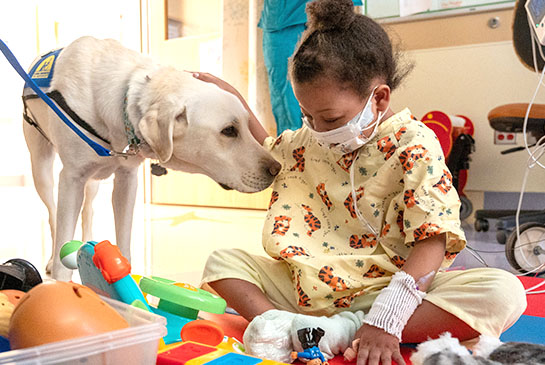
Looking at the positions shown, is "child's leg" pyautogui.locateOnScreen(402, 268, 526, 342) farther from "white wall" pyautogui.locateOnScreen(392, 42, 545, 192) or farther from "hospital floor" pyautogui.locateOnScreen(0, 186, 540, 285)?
"white wall" pyautogui.locateOnScreen(392, 42, 545, 192)

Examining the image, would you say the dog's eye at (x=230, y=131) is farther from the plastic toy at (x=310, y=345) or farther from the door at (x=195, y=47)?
the door at (x=195, y=47)

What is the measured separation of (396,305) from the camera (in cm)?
78

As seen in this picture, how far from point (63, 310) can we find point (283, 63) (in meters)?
2.28

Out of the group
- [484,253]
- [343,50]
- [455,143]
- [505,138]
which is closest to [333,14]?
[343,50]

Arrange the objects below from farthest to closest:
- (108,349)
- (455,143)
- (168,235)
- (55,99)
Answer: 1. (455,143)
2. (168,235)
3. (55,99)
4. (108,349)

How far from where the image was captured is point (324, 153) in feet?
3.48

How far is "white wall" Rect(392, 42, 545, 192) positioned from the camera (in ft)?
9.08

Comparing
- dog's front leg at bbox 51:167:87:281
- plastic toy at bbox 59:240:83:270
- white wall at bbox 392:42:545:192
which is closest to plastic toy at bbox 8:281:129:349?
plastic toy at bbox 59:240:83:270

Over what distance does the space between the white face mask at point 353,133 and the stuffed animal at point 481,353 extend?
1.27ft

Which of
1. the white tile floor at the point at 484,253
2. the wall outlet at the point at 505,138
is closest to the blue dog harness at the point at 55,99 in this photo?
the white tile floor at the point at 484,253

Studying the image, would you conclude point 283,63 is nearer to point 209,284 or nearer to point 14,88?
point 14,88

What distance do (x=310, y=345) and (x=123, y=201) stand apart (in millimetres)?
767

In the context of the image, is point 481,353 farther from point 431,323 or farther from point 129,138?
point 129,138

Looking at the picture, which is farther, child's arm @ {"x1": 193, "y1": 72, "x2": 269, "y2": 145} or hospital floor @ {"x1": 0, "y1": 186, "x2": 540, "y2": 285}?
hospital floor @ {"x1": 0, "y1": 186, "x2": 540, "y2": 285}
